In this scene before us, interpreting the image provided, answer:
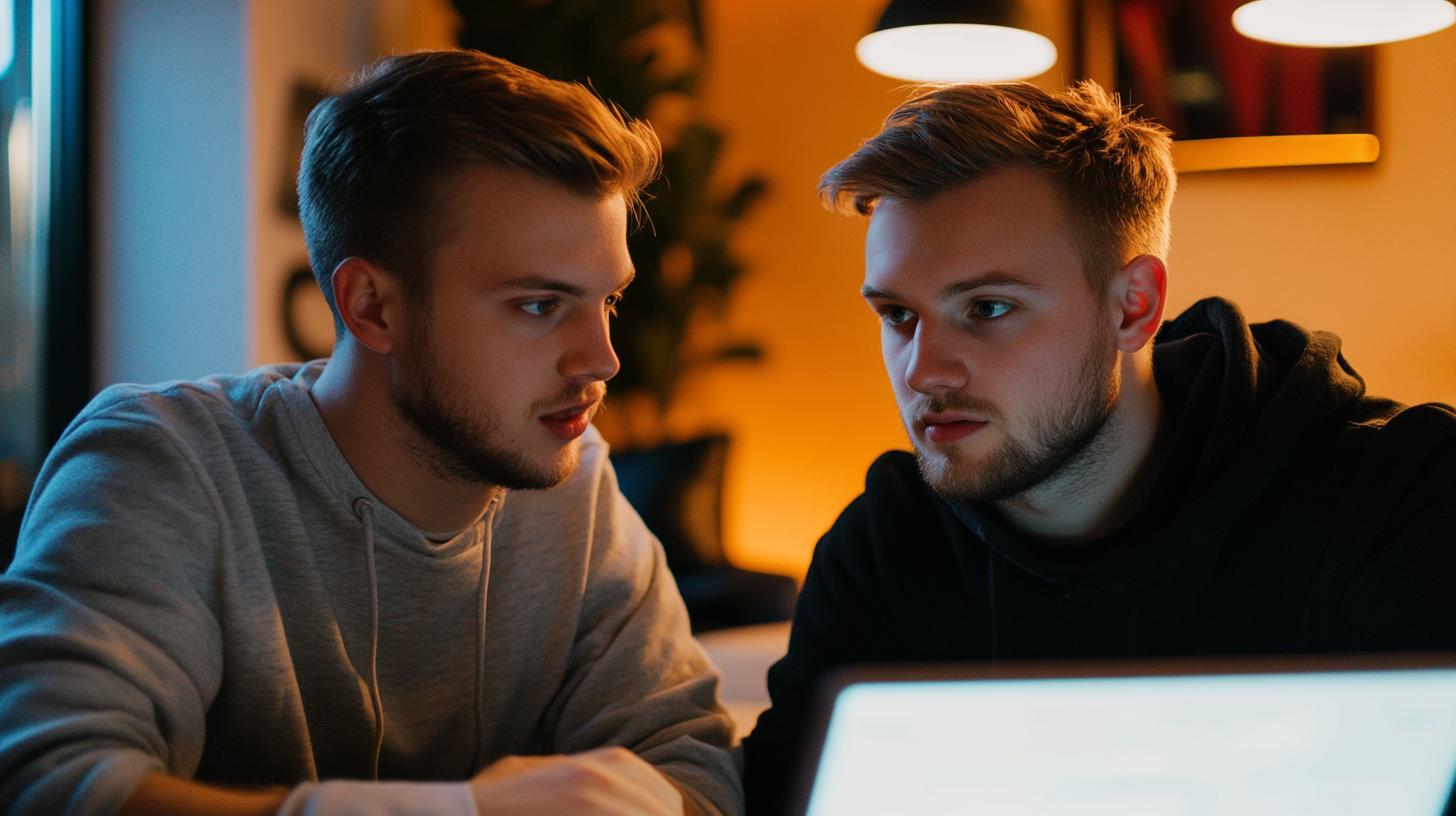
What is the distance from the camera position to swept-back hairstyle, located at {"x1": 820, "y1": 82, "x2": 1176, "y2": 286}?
49.6 inches

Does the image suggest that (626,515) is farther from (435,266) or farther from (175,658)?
(175,658)

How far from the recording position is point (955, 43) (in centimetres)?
232

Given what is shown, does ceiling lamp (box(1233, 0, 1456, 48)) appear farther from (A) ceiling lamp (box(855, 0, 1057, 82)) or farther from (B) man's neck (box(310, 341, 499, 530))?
(B) man's neck (box(310, 341, 499, 530))

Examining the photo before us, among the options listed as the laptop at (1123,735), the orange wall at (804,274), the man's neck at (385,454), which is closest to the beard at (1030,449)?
the man's neck at (385,454)

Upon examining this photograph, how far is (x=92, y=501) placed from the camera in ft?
3.32

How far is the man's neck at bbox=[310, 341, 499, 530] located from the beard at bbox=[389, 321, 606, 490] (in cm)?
1

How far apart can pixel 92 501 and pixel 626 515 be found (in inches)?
21.2

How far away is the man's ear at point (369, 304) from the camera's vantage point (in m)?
1.20

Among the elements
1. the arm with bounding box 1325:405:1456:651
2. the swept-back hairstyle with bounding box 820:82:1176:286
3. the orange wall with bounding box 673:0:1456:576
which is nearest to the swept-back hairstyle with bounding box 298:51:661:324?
the swept-back hairstyle with bounding box 820:82:1176:286

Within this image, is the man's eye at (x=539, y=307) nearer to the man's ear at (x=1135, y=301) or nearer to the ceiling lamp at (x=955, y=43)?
the man's ear at (x=1135, y=301)

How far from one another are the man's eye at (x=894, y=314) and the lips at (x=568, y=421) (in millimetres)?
338

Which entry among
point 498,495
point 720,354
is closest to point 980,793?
point 498,495

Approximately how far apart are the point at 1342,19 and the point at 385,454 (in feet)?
5.53

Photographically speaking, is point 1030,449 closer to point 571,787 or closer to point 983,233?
point 983,233
